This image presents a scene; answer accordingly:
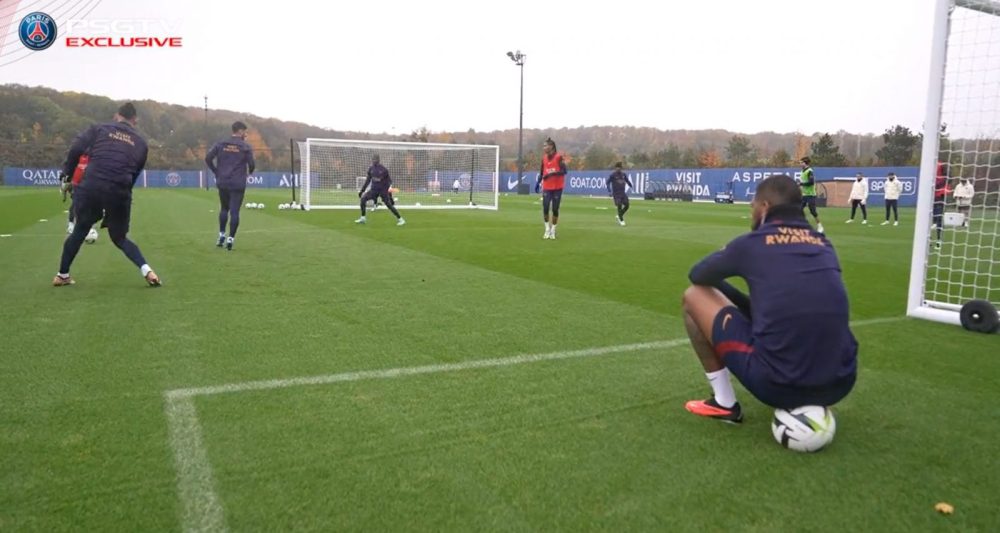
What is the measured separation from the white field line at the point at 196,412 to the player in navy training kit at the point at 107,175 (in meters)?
4.24

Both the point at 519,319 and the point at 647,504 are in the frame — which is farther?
the point at 519,319

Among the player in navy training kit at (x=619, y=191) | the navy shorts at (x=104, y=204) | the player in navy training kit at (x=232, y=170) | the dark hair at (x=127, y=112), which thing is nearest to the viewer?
the navy shorts at (x=104, y=204)

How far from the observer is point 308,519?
8.27 ft

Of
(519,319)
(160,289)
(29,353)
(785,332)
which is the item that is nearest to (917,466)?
(785,332)

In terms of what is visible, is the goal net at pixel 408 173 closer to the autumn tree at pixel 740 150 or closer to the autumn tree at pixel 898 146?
the autumn tree at pixel 898 146

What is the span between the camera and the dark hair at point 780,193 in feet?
11.0

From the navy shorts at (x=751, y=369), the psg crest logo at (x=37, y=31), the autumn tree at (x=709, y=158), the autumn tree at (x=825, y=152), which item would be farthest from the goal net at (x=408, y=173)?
the autumn tree at (x=709, y=158)

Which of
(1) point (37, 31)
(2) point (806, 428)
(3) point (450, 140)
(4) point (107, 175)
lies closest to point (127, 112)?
(4) point (107, 175)

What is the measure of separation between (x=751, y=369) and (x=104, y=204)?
6.91 meters

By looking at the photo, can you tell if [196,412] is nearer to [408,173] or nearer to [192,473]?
[192,473]

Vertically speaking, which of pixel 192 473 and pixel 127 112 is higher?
pixel 127 112

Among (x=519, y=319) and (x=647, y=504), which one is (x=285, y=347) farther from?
(x=647, y=504)

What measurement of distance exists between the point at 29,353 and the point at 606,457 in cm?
417

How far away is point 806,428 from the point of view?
3.21 metres
